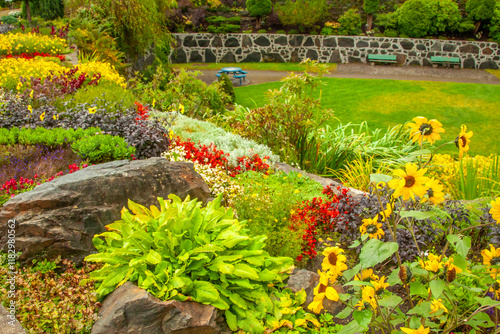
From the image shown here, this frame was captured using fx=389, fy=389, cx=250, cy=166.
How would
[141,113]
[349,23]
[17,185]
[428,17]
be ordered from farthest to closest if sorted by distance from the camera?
1. [349,23]
2. [428,17]
3. [141,113]
4. [17,185]

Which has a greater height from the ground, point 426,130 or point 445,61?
point 445,61

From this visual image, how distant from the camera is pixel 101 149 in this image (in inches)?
185

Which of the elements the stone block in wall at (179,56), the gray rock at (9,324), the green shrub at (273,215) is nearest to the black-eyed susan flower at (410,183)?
the green shrub at (273,215)

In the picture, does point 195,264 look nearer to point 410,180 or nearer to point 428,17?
point 410,180

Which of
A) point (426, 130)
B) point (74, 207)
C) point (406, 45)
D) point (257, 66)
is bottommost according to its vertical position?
point (74, 207)

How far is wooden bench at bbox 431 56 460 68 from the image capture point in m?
15.9

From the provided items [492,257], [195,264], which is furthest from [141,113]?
[492,257]

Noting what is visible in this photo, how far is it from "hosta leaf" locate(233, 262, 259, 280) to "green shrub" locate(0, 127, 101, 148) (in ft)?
9.77

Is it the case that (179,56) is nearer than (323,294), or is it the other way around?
(323,294)

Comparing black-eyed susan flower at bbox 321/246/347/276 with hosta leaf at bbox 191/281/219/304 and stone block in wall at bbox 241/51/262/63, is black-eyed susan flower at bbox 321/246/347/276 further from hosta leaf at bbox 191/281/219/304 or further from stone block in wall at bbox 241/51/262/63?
stone block in wall at bbox 241/51/262/63

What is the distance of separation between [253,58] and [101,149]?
14886 mm

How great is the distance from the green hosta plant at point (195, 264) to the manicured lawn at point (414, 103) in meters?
6.80

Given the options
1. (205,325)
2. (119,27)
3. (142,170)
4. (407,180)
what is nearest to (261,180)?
(142,170)

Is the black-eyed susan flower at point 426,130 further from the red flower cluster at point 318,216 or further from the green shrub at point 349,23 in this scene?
the green shrub at point 349,23
